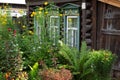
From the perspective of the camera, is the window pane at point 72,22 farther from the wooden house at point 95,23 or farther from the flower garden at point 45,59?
the flower garden at point 45,59

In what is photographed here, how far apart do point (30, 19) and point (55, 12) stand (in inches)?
141

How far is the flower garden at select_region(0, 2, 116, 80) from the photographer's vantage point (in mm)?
7809

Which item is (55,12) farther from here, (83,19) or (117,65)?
(117,65)

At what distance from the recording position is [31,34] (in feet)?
35.7

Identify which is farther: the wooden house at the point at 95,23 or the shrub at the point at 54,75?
the wooden house at the point at 95,23

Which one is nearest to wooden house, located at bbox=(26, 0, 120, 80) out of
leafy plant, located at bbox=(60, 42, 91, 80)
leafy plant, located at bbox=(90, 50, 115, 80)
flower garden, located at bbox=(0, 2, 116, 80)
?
flower garden, located at bbox=(0, 2, 116, 80)

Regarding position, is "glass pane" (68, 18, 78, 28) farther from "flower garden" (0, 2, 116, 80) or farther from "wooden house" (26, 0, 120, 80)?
"flower garden" (0, 2, 116, 80)

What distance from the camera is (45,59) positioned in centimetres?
978

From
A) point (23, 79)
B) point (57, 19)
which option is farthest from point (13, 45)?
point (57, 19)

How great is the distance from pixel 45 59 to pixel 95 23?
2945 mm

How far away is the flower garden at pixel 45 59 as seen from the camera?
25.6 ft

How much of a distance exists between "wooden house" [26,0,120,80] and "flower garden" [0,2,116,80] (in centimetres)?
178

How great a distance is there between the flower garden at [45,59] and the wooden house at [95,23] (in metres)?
1.78

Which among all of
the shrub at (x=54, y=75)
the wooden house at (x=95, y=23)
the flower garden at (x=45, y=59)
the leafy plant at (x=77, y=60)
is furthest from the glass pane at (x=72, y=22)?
the shrub at (x=54, y=75)
